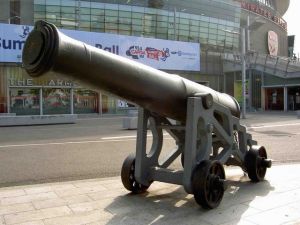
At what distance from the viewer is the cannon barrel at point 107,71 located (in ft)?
13.5

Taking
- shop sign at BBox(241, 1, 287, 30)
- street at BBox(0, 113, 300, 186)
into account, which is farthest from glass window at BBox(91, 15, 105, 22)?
street at BBox(0, 113, 300, 186)

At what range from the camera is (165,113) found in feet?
19.0

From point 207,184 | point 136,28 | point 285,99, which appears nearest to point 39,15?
point 136,28

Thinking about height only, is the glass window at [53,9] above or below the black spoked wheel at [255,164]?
above

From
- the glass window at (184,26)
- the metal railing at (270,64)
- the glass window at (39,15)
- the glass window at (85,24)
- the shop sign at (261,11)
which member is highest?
the shop sign at (261,11)

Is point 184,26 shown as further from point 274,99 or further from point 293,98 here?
point 293,98

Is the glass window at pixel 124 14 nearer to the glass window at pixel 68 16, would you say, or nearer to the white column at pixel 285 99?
the glass window at pixel 68 16

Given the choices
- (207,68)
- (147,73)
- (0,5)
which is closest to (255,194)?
(147,73)

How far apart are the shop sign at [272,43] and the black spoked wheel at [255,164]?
54.9 metres

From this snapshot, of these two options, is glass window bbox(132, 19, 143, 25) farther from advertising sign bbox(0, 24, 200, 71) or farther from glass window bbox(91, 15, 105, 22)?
advertising sign bbox(0, 24, 200, 71)

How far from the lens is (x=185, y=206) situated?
5.68 metres

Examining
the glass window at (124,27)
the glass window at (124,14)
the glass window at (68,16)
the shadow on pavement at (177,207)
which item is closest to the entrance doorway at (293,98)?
the glass window at (124,27)

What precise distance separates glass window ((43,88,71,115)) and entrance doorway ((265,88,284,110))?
18.7m

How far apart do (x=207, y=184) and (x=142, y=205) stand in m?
0.94
